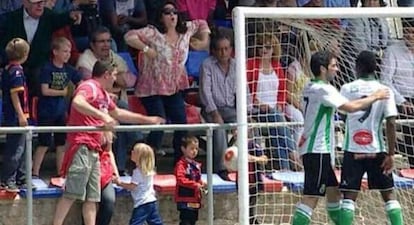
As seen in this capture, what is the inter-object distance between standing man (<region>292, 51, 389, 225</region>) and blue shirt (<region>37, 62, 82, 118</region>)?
89.5 inches

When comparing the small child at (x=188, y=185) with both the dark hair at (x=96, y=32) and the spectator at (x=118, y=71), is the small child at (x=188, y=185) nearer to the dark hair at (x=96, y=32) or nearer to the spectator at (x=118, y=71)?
the spectator at (x=118, y=71)

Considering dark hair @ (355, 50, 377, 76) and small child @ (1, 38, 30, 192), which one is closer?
dark hair @ (355, 50, 377, 76)

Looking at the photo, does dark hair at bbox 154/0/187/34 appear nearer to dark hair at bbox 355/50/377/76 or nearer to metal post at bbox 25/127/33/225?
dark hair at bbox 355/50/377/76

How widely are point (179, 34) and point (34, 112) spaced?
5.50ft

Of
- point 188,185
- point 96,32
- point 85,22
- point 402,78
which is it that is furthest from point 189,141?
point 402,78

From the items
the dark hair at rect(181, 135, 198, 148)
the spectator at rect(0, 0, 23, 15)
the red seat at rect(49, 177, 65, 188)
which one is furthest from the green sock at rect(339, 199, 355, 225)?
the spectator at rect(0, 0, 23, 15)

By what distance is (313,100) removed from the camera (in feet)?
35.6

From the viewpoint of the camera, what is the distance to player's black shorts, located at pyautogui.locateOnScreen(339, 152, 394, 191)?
35.7 ft

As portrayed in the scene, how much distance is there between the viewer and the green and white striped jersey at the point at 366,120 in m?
10.8

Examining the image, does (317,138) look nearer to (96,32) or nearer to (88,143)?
(88,143)

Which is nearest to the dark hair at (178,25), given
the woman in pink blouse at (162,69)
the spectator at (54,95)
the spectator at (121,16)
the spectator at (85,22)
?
the woman in pink blouse at (162,69)

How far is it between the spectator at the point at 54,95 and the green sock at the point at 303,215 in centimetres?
234

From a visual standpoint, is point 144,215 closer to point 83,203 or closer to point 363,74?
point 83,203

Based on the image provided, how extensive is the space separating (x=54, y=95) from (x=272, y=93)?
6.63ft
